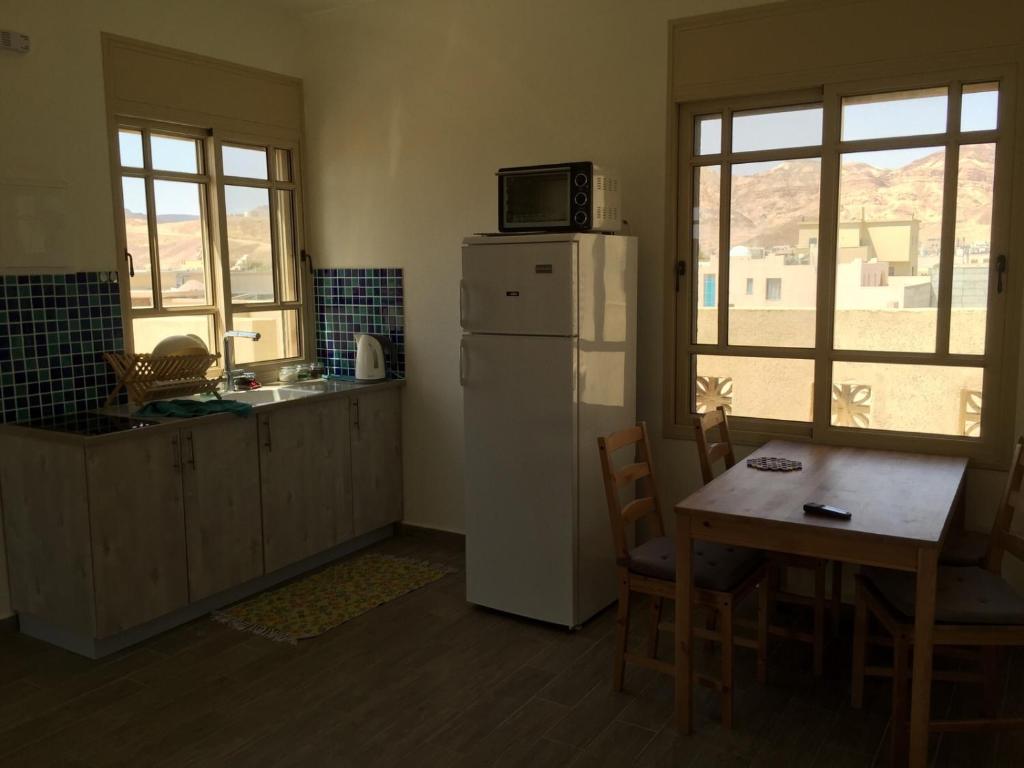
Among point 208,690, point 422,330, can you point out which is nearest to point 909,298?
point 422,330

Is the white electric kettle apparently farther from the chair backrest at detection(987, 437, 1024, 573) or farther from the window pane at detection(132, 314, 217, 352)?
the chair backrest at detection(987, 437, 1024, 573)

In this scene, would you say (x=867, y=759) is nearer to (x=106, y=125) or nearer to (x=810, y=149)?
(x=810, y=149)

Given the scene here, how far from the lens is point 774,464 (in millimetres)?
3186

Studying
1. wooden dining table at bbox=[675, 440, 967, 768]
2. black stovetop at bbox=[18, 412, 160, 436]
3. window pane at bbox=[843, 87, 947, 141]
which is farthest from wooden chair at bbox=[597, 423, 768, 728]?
black stovetop at bbox=[18, 412, 160, 436]

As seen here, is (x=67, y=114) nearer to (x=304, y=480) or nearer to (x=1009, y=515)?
(x=304, y=480)

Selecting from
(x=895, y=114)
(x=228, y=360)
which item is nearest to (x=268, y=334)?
(x=228, y=360)

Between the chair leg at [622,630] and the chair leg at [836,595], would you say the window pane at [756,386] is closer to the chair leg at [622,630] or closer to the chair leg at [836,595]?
the chair leg at [836,595]

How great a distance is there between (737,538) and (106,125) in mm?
3277

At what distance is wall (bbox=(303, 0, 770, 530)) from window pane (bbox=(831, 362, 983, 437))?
76cm

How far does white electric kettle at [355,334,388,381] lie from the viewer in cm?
470

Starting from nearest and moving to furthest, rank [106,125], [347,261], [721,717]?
1. [721,717]
2. [106,125]
3. [347,261]

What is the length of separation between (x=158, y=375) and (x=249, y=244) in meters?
1.10

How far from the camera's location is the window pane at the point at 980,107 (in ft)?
10.6

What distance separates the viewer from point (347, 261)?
16.1ft
